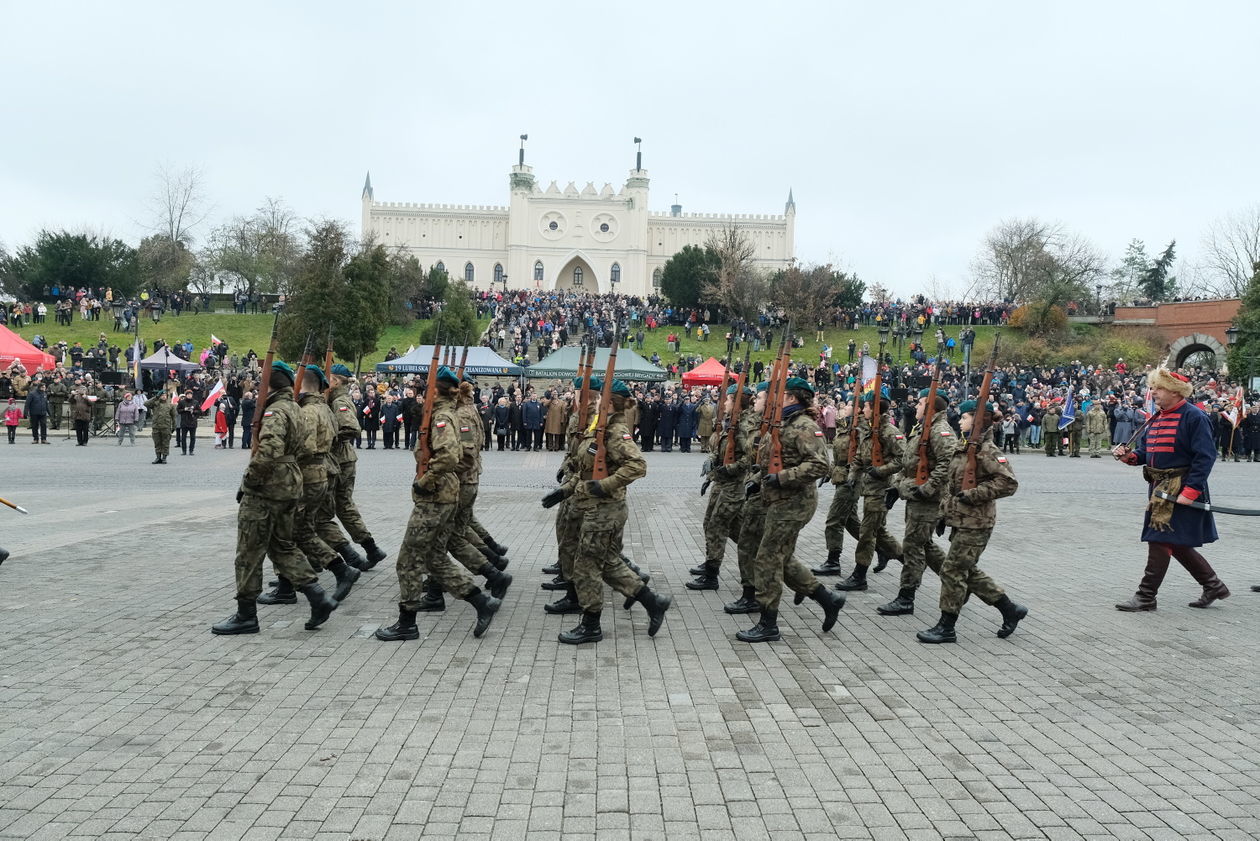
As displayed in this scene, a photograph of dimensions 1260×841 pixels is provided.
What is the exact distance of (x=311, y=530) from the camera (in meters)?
8.02

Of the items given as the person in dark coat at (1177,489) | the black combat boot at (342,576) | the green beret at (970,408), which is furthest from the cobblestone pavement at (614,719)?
the green beret at (970,408)

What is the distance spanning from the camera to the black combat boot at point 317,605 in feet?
22.7

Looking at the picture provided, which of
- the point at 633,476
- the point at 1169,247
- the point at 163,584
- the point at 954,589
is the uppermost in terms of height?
the point at 1169,247

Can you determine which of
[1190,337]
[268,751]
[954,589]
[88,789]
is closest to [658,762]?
[268,751]

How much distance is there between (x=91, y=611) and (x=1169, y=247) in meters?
94.9

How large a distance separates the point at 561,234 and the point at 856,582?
9379 centimetres

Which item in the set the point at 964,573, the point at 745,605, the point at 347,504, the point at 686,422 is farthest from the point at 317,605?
the point at 686,422

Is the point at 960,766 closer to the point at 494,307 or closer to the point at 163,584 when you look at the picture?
the point at 163,584

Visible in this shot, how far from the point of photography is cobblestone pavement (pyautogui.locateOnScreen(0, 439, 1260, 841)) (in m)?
3.99

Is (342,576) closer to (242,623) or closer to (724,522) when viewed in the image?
(242,623)

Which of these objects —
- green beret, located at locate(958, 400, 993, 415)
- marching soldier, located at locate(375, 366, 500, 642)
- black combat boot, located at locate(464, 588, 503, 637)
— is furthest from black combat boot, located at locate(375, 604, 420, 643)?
green beret, located at locate(958, 400, 993, 415)

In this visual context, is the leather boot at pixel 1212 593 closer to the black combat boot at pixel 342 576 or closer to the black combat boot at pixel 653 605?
the black combat boot at pixel 653 605

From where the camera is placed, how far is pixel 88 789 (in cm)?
414

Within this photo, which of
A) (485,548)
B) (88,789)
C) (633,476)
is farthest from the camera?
(485,548)
